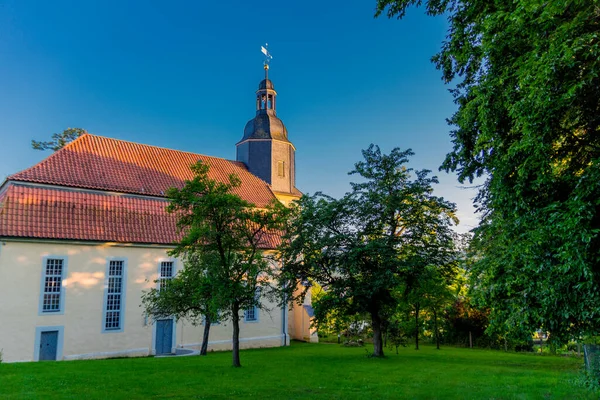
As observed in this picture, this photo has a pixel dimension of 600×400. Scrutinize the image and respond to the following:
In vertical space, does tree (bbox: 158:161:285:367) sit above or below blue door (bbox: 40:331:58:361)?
above

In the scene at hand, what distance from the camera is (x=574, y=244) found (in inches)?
281

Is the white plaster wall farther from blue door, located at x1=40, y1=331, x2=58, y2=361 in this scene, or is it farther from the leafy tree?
the leafy tree

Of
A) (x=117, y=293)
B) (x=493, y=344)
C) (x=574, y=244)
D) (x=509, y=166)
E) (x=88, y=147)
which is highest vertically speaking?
(x=88, y=147)

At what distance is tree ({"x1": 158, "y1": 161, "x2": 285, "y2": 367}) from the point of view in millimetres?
14781

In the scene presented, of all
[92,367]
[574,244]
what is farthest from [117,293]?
[574,244]

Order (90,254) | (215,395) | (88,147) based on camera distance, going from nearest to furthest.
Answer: (215,395) → (90,254) → (88,147)

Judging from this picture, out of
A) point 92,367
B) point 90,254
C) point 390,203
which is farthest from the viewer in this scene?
point 90,254

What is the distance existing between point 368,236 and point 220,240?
7.35 meters

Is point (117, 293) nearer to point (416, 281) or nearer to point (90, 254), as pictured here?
point (90, 254)

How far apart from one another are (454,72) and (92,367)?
14.8 meters

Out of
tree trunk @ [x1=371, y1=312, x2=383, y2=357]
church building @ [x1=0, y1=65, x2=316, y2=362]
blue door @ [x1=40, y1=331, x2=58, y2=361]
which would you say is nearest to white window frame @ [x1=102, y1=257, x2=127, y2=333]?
church building @ [x1=0, y1=65, x2=316, y2=362]

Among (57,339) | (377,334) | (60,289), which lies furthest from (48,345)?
(377,334)

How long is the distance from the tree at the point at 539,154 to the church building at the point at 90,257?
1960 centimetres

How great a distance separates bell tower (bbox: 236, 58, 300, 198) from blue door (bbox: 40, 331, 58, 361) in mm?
17732
